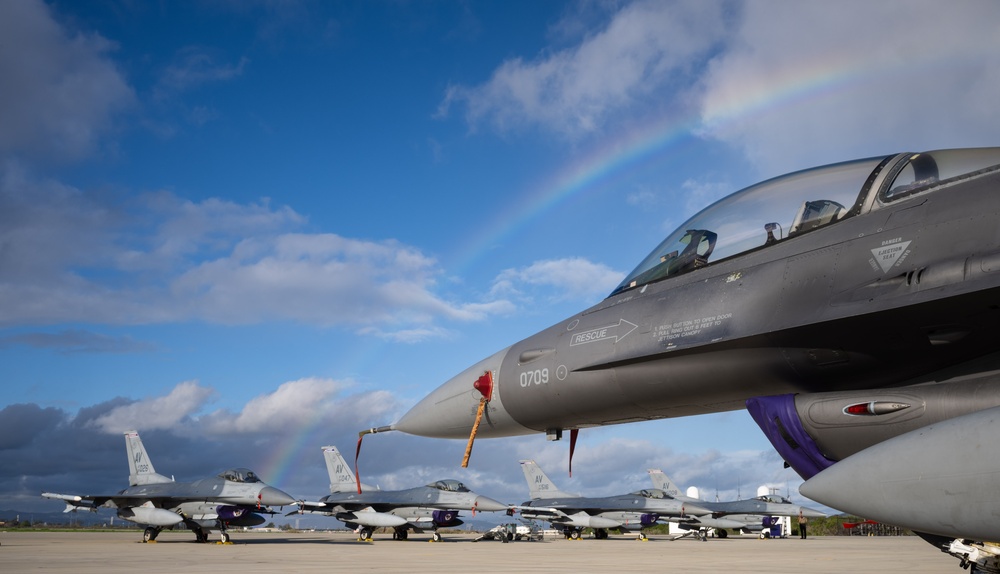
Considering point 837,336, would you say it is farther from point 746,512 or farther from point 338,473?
point 746,512

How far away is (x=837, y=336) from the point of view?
184 inches

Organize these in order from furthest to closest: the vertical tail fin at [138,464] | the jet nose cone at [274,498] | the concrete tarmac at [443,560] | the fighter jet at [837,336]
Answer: the vertical tail fin at [138,464]
the jet nose cone at [274,498]
the concrete tarmac at [443,560]
the fighter jet at [837,336]

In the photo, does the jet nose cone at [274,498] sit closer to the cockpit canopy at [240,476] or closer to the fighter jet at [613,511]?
the cockpit canopy at [240,476]

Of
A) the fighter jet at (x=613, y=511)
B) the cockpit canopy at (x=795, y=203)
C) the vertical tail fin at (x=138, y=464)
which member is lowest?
the fighter jet at (x=613, y=511)

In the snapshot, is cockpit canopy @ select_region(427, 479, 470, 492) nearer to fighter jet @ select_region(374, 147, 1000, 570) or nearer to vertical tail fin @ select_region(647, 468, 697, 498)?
vertical tail fin @ select_region(647, 468, 697, 498)

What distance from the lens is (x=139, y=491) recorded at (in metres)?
31.1

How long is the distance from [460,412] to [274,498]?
23582 mm

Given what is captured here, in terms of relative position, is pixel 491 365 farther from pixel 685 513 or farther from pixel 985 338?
pixel 685 513

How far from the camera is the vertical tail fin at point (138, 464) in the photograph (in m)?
33.5

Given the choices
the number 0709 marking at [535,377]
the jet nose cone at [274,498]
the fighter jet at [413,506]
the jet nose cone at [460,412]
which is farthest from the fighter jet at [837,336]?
the fighter jet at [413,506]

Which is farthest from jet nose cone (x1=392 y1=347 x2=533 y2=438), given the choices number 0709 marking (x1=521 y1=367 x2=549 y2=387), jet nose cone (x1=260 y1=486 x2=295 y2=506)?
jet nose cone (x1=260 y1=486 x2=295 y2=506)

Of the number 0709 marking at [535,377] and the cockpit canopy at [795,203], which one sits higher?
the cockpit canopy at [795,203]

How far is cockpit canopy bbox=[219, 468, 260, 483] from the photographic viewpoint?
96.1ft

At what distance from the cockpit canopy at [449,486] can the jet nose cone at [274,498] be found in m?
9.68
